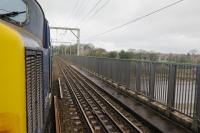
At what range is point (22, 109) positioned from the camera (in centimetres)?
245

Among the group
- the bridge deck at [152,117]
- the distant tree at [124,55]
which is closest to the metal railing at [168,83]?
the bridge deck at [152,117]

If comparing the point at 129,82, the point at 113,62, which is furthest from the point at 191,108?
the point at 113,62

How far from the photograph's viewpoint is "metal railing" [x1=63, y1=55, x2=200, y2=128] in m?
7.79

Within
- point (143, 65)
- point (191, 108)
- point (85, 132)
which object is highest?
point (143, 65)

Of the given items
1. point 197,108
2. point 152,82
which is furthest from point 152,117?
point 197,108

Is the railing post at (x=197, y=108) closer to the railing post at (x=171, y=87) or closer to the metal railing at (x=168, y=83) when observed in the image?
the metal railing at (x=168, y=83)

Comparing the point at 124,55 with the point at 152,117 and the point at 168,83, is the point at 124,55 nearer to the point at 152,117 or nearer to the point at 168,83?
the point at 168,83

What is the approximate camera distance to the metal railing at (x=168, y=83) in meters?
7.79

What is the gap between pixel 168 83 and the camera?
29.9 feet

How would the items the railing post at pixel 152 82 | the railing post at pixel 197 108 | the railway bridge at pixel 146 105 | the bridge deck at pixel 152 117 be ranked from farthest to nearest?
the railing post at pixel 152 82, the railway bridge at pixel 146 105, the bridge deck at pixel 152 117, the railing post at pixel 197 108

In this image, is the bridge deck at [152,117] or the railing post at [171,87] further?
the railing post at [171,87]

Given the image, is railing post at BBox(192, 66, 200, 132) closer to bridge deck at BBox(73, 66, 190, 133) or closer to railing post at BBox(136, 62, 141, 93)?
bridge deck at BBox(73, 66, 190, 133)

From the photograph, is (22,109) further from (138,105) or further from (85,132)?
(138,105)

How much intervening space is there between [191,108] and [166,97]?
1.58m
